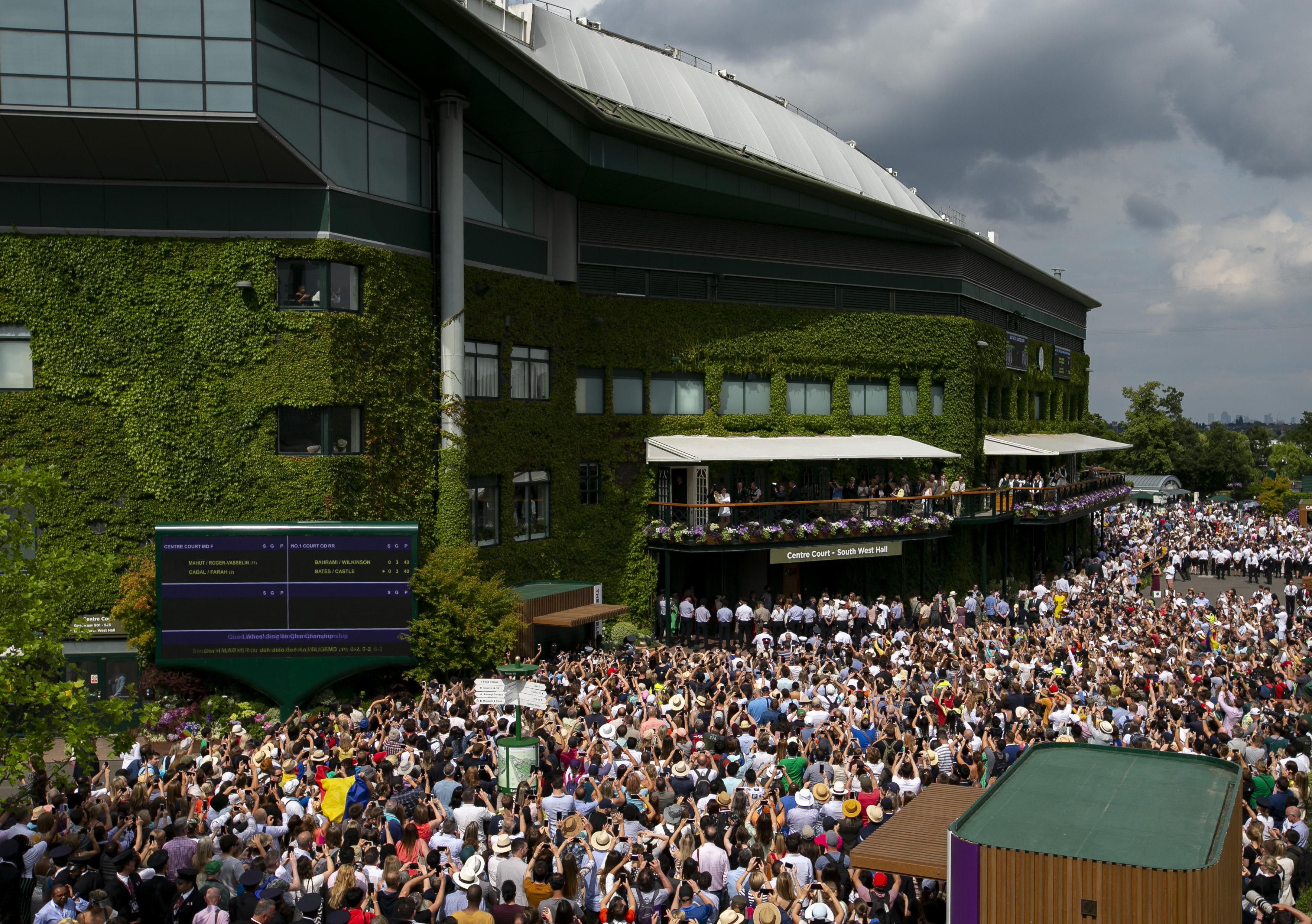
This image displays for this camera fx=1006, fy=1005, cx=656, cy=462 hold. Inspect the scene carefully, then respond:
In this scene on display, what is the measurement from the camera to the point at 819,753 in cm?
1305

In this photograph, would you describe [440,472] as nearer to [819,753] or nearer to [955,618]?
[819,753]

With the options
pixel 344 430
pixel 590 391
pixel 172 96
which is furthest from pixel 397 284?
pixel 590 391

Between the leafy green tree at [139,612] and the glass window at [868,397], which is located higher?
the glass window at [868,397]

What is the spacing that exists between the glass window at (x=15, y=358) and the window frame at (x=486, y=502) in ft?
34.5

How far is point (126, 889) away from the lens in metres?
10.0

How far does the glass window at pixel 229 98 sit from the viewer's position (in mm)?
21594

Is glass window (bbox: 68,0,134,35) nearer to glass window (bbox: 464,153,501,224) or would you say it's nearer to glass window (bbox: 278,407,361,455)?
glass window (bbox: 464,153,501,224)

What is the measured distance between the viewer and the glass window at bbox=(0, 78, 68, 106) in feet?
69.0

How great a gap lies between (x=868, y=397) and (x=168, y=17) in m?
25.0

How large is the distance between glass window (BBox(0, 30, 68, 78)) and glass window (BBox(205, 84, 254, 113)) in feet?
9.68

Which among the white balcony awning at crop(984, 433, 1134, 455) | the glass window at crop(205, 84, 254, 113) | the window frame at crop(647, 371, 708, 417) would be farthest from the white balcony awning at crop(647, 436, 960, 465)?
the glass window at crop(205, 84, 254, 113)

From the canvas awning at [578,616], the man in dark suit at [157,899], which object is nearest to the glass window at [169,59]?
the canvas awning at [578,616]

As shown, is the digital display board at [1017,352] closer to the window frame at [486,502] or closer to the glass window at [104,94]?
the window frame at [486,502]

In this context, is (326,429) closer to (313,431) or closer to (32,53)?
(313,431)
